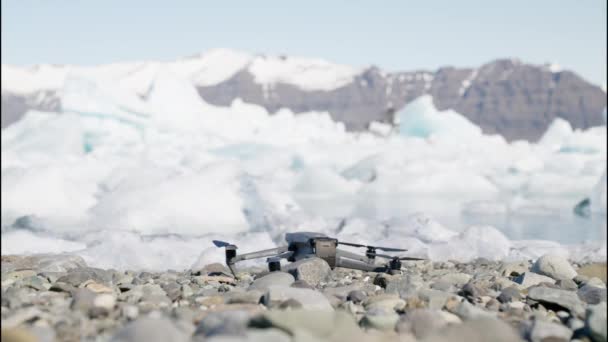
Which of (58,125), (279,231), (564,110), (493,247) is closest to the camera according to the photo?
(493,247)

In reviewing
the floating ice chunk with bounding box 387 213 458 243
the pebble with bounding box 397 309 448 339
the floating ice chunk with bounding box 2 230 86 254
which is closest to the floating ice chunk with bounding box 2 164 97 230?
the floating ice chunk with bounding box 2 230 86 254

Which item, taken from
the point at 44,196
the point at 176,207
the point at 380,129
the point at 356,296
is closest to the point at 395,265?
the point at 356,296

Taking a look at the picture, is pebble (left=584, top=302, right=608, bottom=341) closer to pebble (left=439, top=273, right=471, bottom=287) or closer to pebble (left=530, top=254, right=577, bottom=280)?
pebble (left=439, top=273, right=471, bottom=287)

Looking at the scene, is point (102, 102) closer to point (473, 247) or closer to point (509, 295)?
point (473, 247)

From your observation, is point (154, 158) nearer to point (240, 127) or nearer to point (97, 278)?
point (240, 127)

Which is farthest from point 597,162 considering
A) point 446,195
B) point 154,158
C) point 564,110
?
point 564,110

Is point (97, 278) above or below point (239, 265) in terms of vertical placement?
above

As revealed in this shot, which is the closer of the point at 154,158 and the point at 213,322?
the point at 213,322
